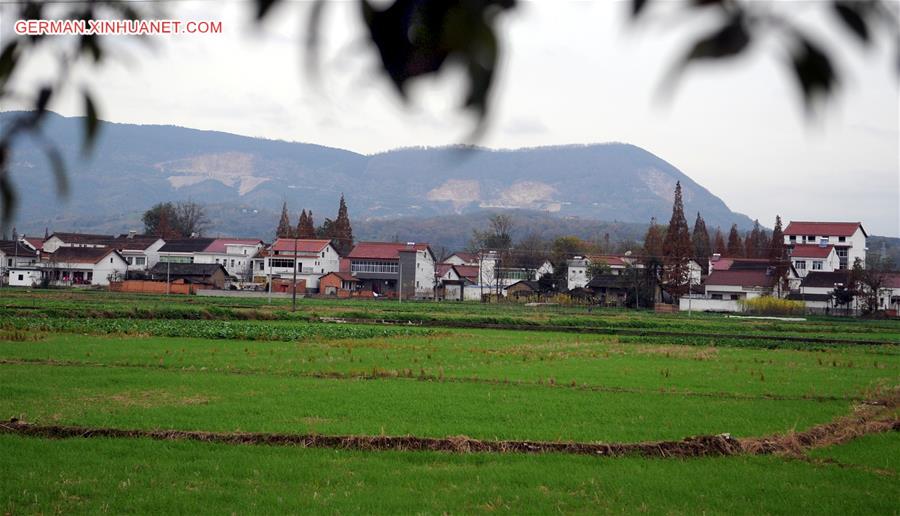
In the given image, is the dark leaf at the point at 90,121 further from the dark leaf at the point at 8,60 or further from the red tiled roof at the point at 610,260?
the red tiled roof at the point at 610,260

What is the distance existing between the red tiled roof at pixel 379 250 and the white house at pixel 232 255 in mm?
12447

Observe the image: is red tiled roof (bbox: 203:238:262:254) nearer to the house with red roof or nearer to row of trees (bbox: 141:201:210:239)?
row of trees (bbox: 141:201:210:239)

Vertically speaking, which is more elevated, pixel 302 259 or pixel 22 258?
pixel 302 259

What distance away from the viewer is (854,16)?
4.17ft

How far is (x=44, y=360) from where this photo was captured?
Result: 23.3 m

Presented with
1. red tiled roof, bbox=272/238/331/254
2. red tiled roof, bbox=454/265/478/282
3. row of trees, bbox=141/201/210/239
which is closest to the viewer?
red tiled roof, bbox=272/238/331/254

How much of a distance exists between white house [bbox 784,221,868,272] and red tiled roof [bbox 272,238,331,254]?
4913 centimetres

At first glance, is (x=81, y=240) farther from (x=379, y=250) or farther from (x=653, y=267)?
(x=653, y=267)

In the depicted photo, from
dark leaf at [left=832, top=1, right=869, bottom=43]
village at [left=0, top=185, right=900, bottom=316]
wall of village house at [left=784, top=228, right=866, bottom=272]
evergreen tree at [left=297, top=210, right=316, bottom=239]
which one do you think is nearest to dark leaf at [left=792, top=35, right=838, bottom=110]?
dark leaf at [left=832, top=1, right=869, bottom=43]

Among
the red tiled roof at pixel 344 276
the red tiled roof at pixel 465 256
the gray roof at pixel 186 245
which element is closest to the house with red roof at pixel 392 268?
the red tiled roof at pixel 344 276

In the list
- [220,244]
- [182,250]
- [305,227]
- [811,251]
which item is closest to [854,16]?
[182,250]

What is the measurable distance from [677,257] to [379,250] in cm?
3194

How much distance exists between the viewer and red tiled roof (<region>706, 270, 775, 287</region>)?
80.7 m

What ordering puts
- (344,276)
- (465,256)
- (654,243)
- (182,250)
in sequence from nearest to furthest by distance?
(654,243), (344,276), (182,250), (465,256)
